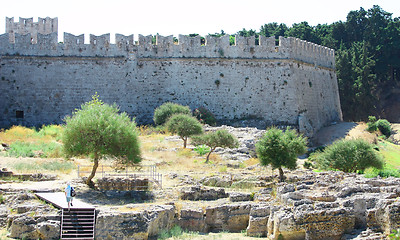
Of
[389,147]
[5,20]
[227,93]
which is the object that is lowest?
[389,147]

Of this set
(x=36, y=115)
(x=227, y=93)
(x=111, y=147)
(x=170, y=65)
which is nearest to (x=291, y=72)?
(x=227, y=93)

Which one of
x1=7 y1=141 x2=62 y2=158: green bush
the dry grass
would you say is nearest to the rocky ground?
x1=7 y1=141 x2=62 y2=158: green bush

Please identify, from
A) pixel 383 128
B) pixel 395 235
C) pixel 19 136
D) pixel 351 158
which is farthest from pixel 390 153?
pixel 395 235

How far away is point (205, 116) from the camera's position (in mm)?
33312

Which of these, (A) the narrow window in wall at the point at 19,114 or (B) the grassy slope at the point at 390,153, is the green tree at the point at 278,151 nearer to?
(B) the grassy slope at the point at 390,153

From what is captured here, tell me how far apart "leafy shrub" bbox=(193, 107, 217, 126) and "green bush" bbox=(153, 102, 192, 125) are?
1.34 metres

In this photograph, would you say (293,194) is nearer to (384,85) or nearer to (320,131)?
(320,131)

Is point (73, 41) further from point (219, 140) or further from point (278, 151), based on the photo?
point (278, 151)

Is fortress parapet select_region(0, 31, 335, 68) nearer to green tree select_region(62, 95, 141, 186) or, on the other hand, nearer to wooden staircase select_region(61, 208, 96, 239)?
green tree select_region(62, 95, 141, 186)

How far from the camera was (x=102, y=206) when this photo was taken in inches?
623

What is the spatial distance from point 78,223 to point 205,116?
19.3m

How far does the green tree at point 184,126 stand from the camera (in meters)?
27.9

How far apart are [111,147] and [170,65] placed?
53.2 ft

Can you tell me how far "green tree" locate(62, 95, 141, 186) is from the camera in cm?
1856
